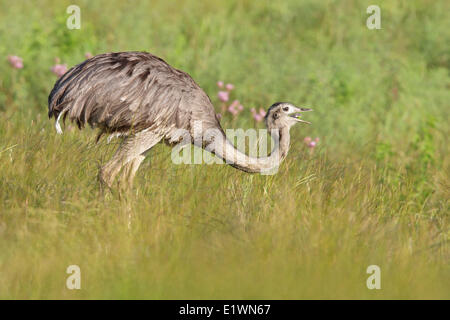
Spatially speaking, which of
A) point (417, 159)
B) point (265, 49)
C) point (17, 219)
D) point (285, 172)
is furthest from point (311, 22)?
point (17, 219)

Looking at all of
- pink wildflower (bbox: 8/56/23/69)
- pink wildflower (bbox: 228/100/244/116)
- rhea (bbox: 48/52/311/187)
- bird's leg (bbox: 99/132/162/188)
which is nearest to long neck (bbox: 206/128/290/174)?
rhea (bbox: 48/52/311/187)

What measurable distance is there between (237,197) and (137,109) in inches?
45.0

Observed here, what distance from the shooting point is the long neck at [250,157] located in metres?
6.70

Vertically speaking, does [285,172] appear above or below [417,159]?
below

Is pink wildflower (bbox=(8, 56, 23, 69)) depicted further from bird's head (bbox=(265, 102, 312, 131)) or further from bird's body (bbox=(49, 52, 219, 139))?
bird's head (bbox=(265, 102, 312, 131))

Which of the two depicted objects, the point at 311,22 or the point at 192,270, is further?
the point at 311,22

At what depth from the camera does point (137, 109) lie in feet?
21.5

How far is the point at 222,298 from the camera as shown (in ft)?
15.7

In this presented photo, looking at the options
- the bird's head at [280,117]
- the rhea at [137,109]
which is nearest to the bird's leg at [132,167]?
the rhea at [137,109]

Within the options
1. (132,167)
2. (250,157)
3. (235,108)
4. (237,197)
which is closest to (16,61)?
(235,108)

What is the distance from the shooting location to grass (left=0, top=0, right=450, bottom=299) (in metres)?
4.98

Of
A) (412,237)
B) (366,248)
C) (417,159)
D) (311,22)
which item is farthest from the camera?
(311,22)

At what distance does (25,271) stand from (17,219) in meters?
0.74

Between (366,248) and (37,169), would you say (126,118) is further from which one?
(366,248)
